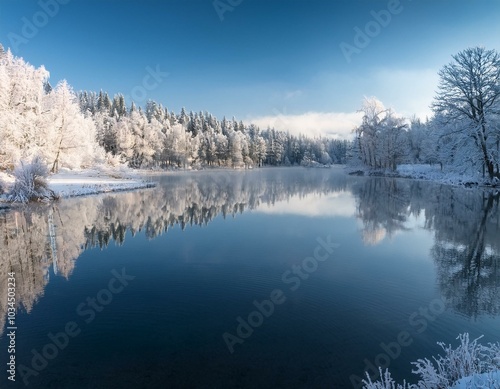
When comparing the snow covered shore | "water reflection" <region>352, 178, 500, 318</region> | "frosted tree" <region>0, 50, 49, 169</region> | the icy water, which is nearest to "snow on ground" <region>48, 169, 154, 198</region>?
the snow covered shore

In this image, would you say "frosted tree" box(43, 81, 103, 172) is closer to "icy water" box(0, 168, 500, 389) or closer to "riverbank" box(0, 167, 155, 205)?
"riverbank" box(0, 167, 155, 205)

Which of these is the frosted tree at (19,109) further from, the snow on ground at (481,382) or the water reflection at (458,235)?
the snow on ground at (481,382)

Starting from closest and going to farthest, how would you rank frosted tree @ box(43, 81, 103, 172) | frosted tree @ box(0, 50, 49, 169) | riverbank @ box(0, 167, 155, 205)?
riverbank @ box(0, 167, 155, 205)
frosted tree @ box(0, 50, 49, 169)
frosted tree @ box(43, 81, 103, 172)

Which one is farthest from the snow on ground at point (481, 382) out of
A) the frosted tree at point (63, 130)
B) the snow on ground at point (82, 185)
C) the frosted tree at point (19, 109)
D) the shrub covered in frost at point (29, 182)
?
the frosted tree at point (63, 130)

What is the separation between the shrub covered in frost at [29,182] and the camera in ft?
86.6

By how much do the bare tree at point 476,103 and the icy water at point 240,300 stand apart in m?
19.4

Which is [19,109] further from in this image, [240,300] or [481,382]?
[481,382]

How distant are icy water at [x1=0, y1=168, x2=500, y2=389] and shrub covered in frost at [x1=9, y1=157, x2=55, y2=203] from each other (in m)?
9.20

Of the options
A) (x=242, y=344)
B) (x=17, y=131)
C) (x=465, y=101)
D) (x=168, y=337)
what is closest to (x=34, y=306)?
(x=168, y=337)

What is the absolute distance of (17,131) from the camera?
1346 inches

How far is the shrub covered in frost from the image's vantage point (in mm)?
26406

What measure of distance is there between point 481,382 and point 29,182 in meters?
31.3

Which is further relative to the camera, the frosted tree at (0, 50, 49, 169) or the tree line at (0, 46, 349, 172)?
the tree line at (0, 46, 349, 172)

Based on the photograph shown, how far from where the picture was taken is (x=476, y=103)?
121ft
